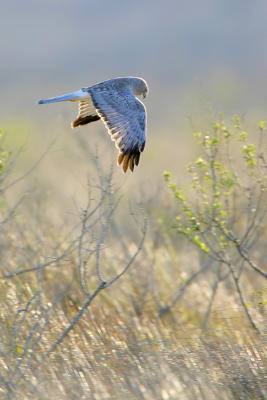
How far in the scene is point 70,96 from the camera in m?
8.08

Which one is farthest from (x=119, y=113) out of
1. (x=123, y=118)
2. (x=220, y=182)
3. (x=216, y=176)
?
(x=220, y=182)

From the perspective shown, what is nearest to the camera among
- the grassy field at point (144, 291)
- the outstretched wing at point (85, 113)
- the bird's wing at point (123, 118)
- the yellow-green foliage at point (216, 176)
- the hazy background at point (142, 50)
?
the grassy field at point (144, 291)

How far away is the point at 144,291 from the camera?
9.40m

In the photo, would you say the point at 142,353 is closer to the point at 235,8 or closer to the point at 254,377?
the point at 254,377

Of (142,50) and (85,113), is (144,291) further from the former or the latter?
(142,50)

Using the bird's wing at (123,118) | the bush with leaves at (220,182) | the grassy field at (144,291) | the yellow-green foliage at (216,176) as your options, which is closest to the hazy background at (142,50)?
the grassy field at (144,291)

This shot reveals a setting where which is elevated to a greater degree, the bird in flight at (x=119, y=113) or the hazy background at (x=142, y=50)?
the hazy background at (x=142, y=50)

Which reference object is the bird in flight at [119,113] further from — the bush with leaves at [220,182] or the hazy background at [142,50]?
the hazy background at [142,50]

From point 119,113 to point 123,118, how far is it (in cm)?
8

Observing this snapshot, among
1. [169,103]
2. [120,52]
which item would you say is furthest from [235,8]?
[169,103]

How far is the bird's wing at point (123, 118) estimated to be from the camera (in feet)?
25.1

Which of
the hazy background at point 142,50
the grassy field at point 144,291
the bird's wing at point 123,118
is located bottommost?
the grassy field at point 144,291

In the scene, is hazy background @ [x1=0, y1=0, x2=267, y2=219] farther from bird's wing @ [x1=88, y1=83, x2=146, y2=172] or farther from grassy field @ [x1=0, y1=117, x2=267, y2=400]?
bird's wing @ [x1=88, y1=83, x2=146, y2=172]

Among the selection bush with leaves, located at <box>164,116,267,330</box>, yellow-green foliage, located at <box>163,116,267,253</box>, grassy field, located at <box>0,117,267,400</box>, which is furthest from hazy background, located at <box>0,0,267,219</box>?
yellow-green foliage, located at <box>163,116,267,253</box>
